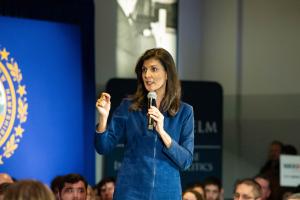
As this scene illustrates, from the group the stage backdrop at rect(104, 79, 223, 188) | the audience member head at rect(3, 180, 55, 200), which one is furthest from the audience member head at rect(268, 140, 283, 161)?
the audience member head at rect(3, 180, 55, 200)

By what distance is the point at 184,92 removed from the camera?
884 cm

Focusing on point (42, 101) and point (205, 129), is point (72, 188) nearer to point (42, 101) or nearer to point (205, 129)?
point (42, 101)

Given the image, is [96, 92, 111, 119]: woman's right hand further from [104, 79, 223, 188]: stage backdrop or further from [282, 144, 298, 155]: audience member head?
[282, 144, 298, 155]: audience member head

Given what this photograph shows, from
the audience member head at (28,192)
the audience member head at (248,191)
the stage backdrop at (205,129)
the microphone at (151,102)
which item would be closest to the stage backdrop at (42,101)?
the stage backdrop at (205,129)

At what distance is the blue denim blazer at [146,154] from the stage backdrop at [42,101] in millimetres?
4506

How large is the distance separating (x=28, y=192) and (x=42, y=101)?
18.4 feet

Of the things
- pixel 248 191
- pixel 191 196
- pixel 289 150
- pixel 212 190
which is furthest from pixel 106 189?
pixel 289 150

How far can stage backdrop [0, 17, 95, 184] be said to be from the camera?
7.86m

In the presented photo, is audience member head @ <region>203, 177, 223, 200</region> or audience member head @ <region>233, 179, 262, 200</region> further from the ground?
audience member head @ <region>233, 179, 262, 200</region>

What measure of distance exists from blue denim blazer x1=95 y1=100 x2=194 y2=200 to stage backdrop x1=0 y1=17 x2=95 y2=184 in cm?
451

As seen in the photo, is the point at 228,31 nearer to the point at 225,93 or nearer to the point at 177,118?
the point at 225,93

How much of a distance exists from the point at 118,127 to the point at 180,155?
0.98ft

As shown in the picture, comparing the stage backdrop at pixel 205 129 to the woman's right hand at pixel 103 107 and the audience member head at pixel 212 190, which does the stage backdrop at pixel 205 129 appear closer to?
the audience member head at pixel 212 190

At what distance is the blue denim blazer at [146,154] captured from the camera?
11.0 feet
